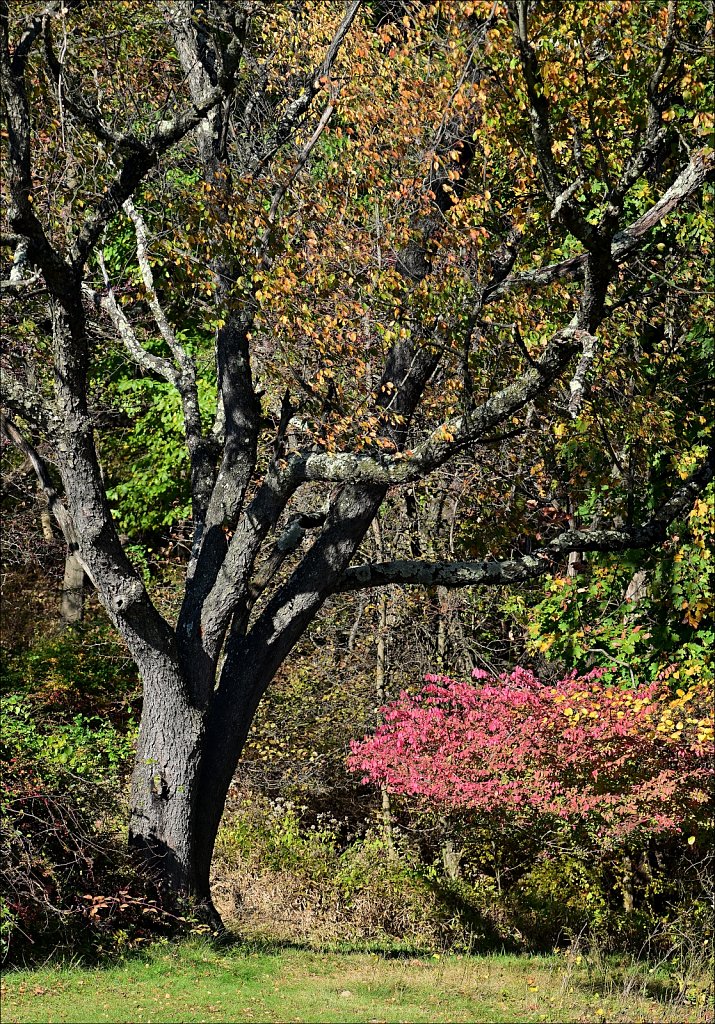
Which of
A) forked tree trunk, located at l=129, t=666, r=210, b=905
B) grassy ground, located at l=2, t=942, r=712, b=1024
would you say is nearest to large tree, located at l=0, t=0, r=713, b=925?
forked tree trunk, located at l=129, t=666, r=210, b=905

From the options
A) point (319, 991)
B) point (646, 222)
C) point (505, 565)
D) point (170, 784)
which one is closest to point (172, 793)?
point (170, 784)

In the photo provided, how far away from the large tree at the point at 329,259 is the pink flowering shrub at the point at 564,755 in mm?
1342

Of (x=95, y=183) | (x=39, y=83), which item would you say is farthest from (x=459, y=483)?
(x=39, y=83)

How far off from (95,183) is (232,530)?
322 cm

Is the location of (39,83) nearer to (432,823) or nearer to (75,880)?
(75,880)

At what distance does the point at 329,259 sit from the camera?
912 cm

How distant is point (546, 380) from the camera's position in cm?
790

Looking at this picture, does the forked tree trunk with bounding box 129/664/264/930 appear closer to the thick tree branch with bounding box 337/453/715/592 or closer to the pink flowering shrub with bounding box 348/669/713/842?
the thick tree branch with bounding box 337/453/715/592

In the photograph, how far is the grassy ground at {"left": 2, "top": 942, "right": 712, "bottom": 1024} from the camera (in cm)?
667

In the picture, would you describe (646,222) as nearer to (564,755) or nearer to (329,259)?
(329,259)

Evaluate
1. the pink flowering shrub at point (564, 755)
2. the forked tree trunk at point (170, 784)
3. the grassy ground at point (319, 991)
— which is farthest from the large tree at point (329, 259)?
the pink flowering shrub at point (564, 755)

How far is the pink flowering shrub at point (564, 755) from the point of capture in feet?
30.9

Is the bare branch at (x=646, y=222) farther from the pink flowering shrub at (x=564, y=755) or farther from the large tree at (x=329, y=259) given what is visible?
the pink flowering shrub at (x=564, y=755)

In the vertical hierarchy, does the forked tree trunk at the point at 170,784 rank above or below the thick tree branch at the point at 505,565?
below
